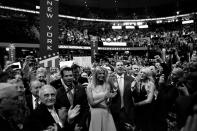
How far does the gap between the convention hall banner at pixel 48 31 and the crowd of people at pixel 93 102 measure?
661 mm

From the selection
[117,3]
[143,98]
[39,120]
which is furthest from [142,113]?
[117,3]

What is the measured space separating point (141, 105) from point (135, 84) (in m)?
0.49

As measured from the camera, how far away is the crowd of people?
2672 millimetres

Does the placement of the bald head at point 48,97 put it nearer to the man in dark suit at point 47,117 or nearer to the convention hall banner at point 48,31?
the man in dark suit at point 47,117

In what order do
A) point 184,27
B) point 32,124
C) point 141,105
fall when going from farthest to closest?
point 184,27
point 141,105
point 32,124

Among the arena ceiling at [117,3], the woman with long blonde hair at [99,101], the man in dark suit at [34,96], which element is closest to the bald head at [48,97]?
the man in dark suit at [34,96]

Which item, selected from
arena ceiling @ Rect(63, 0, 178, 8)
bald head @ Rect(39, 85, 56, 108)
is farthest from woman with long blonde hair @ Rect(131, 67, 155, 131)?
A: arena ceiling @ Rect(63, 0, 178, 8)

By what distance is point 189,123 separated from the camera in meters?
1.49

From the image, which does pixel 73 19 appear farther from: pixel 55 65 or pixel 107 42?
pixel 55 65

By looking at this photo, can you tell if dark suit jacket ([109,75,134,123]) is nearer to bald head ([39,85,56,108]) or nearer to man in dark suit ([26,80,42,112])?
→ man in dark suit ([26,80,42,112])

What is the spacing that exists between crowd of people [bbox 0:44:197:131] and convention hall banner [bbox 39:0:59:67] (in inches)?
26.0

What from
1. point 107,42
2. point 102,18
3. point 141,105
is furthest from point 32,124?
point 102,18

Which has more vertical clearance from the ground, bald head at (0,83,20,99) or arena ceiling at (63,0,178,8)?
arena ceiling at (63,0,178,8)

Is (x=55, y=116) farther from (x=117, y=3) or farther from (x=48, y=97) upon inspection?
(x=117, y=3)
